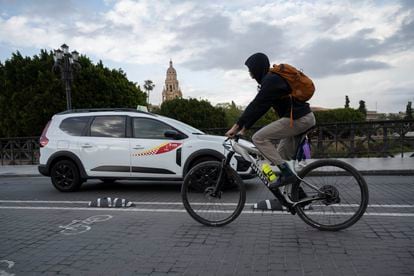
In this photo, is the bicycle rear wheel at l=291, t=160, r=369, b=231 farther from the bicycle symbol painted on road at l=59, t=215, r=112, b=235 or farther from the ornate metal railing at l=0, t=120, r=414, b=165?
the ornate metal railing at l=0, t=120, r=414, b=165

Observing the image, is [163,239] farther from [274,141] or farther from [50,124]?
[50,124]

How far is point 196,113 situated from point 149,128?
4661 cm

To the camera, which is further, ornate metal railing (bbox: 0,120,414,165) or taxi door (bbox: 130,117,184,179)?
ornate metal railing (bbox: 0,120,414,165)

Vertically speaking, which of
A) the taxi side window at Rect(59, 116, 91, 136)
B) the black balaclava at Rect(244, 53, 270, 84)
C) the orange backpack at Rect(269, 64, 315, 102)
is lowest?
the taxi side window at Rect(59, 116, 91, 136)

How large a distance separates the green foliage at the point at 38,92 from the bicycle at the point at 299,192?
2704 centimetres

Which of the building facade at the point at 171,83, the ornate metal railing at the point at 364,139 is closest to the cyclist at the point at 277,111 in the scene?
the ornate metal railing at the point at 364,139

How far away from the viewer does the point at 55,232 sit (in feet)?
15.2

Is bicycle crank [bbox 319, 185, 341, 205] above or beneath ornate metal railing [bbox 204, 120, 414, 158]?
beneath

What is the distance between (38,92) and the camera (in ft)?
99.5

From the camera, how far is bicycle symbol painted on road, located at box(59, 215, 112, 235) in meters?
4.65

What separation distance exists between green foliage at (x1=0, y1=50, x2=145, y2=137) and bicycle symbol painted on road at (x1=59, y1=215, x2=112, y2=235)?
26.0 meters

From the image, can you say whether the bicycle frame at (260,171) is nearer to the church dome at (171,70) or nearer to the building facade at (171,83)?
the building facade at (171,83)

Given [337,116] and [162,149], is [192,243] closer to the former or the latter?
[162,149]

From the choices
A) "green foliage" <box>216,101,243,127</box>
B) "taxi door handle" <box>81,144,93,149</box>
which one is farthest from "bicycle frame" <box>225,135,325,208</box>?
"green foliage" <box>216,101,243,127</box>
